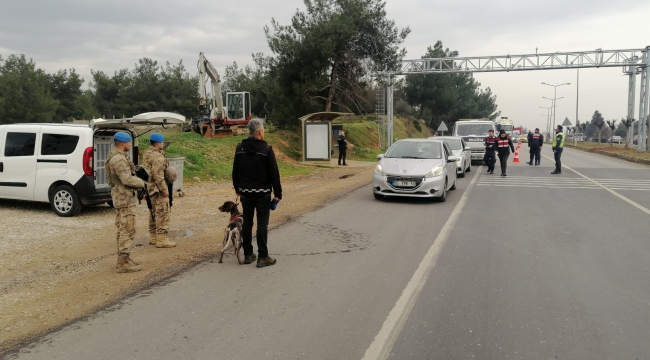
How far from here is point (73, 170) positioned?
997 cm

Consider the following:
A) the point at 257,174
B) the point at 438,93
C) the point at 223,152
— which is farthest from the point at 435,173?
the point at 438,93

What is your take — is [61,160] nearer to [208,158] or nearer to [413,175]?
[413,175]

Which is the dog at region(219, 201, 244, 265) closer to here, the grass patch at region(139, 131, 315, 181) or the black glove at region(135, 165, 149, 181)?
the black glove at region(135, 165, 149, 181)

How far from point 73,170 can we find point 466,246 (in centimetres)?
736

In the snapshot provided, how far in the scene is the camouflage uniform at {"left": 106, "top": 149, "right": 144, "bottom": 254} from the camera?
6363 millimetres

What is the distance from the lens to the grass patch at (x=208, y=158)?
17969 mm

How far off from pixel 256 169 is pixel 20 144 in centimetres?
674

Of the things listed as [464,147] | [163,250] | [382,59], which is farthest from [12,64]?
[163,250]

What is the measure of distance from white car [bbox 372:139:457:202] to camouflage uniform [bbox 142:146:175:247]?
5724 mm

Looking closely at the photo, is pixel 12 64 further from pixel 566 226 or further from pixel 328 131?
pixel 566 226

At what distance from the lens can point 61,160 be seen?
33.0ft

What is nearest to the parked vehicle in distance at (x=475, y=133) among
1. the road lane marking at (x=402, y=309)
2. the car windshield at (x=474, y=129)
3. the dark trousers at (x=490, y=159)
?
the car windshield at (x=474, y=129)

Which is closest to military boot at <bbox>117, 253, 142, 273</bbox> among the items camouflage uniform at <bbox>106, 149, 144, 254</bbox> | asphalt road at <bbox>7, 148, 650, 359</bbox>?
camouflage uniform at <bbox>106, 149, 144, 254</bbox>

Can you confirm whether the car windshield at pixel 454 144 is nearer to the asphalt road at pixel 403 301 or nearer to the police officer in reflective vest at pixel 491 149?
the police officer in reflective vest at pixel 491 149
